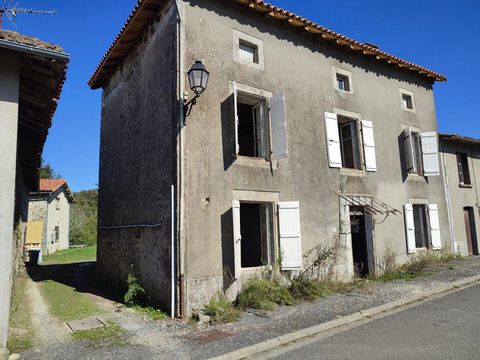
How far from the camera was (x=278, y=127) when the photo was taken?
8.02 metres

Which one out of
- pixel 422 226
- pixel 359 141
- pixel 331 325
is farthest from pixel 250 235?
pixel 422 226

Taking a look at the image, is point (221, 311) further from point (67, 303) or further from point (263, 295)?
point (67, 303)

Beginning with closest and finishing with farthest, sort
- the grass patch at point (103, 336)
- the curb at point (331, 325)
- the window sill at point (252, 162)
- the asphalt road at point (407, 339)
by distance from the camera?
the asphalt road at point (407, 339) → the curb at point (331, 325) → the grass patch at point (103, 336) → the window sill at point (252, 162)

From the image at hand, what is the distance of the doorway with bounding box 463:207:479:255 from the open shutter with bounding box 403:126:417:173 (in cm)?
457

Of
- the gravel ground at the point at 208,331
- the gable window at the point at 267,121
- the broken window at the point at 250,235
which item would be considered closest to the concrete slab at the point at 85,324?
the gravel ground at the point at 208,331

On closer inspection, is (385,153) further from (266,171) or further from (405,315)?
(405,315)

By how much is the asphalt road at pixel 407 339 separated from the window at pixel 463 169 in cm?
982

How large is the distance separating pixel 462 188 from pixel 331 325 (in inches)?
448

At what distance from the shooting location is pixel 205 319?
20.4 ft

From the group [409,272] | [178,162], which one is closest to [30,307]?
[178,162]

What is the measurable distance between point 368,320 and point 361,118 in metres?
6.34

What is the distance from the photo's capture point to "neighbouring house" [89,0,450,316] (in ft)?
23.3

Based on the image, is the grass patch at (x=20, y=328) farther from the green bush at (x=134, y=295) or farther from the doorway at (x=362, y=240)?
the doorway at (x=362, y=240)

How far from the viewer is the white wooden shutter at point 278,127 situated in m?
7.86
